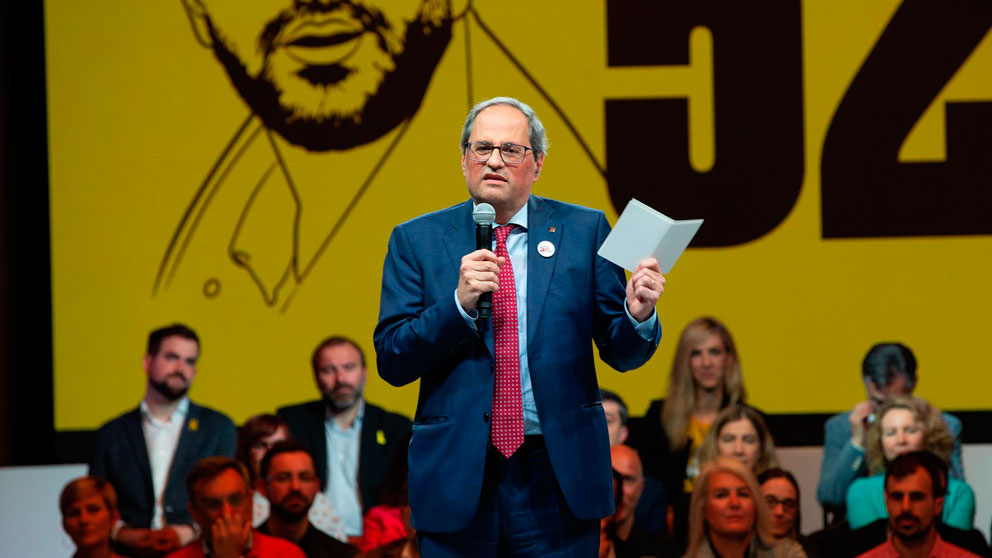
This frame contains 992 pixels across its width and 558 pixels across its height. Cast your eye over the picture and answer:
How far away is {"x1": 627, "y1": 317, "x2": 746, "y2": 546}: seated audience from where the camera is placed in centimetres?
480

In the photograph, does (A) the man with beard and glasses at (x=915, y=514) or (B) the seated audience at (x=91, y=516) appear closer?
(A) the man with beard and glasses at (x=915, y=514)

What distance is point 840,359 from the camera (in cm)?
529

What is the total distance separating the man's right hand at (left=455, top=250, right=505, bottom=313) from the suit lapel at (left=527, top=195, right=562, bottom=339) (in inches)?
6.0

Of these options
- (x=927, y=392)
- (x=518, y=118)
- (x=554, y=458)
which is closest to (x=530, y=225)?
(x=518, y=118)

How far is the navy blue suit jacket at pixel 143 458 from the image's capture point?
504 centimetres

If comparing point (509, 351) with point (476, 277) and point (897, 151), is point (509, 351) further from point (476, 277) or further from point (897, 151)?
point (897, 151)

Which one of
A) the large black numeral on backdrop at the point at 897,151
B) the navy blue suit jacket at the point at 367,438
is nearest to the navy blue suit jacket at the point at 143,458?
the navy blue suit jacket at the point at 367,438

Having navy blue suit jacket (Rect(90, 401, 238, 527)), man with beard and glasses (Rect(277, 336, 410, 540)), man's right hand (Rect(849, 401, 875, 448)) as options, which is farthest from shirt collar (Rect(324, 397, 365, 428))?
Result: man's right hand (Rect(849, 401, 875, 448))

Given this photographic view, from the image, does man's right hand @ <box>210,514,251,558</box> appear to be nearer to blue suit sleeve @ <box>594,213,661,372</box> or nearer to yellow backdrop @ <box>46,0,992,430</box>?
yellow backdrop @ <box>46,0,992,430</box>

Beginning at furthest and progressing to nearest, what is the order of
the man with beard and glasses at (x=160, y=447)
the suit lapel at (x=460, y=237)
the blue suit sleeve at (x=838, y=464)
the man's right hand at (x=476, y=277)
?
the man with beard and glasses at (x=160, y=447) → the blue suit sleeve at (x=838, y=464) → the suit lapel at (x=460, y=237) → the man's right hand at (x=476, y=277)

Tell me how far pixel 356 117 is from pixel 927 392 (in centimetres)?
293

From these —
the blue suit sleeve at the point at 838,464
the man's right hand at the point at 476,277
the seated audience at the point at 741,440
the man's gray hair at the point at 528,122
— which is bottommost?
the blue suit sleeve at the point at 838,464

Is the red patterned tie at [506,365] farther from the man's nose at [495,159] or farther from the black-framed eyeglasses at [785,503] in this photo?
the black-framed eyeglasses at [785,503]

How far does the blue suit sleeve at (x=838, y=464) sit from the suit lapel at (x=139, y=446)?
2933mm
